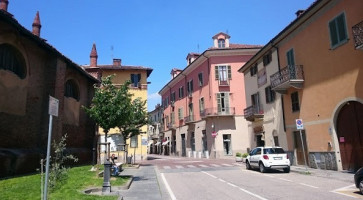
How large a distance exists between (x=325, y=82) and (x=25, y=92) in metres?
17.8

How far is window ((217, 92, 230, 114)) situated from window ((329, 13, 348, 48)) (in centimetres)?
2268

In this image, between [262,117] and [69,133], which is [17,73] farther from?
[262,117]

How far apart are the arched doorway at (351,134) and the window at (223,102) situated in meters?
22.1

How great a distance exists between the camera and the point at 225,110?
39844 mm

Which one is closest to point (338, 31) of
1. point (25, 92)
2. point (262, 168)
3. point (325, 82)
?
point (325, 82)

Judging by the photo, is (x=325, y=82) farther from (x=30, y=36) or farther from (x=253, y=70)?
(x=30, y=36)

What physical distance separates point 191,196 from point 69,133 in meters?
15.3

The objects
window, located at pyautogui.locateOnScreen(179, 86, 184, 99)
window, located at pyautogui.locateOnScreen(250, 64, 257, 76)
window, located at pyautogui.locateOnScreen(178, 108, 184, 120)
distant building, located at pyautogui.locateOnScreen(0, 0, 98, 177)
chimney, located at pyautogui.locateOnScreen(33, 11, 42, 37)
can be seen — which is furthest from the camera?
window, located at pyautogui.locateOnScreen(179, 86, 184, 99)

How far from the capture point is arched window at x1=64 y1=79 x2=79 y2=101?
23.3 m

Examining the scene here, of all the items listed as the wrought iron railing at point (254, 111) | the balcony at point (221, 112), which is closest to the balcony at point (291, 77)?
the wrought iron railing at point (254, 111)

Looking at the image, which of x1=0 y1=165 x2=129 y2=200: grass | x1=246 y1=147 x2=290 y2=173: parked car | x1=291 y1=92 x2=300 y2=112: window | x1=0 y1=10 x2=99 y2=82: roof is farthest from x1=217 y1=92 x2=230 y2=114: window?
x1=0 y1=165 x2=129 y2=200: grass

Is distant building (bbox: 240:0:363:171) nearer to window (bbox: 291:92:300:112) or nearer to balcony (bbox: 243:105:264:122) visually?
window (bbox: 291:92:300:112)

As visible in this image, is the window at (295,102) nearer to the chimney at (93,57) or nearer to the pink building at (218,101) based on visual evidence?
the pink building at (218,101)

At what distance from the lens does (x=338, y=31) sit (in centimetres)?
1733
